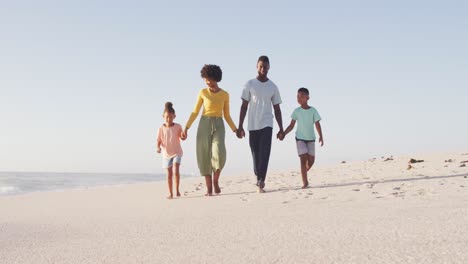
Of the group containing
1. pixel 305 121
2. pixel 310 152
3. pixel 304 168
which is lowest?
pixel 304 168

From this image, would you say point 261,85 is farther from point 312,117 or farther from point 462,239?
point 462,239

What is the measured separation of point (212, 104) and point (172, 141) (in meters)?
0.94

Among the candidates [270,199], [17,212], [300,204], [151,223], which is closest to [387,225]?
[300,204]

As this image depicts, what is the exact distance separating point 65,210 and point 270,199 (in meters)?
2.58

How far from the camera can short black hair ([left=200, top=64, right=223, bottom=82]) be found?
749 cm

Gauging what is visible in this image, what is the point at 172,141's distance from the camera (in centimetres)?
775

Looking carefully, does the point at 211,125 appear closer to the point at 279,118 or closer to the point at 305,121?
the point at 279,118

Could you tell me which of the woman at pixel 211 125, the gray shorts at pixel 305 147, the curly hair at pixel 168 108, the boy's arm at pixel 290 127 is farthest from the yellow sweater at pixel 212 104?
the gray shorts at pixel 305 147

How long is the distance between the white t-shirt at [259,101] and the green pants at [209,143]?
0.51m

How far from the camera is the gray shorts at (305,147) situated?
26.1 feet

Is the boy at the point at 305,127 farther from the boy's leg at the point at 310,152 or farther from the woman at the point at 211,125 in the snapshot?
the woman at the point at 211,125

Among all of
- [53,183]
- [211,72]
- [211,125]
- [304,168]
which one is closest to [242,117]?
[211,125]

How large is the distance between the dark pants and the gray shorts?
733 mm

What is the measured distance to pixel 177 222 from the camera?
172 inches
